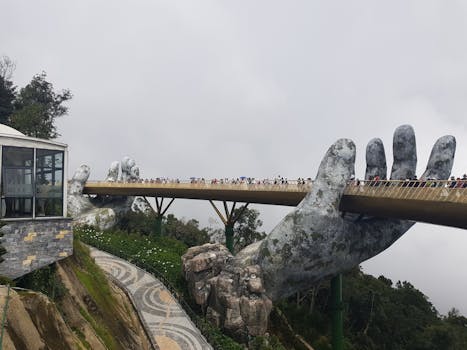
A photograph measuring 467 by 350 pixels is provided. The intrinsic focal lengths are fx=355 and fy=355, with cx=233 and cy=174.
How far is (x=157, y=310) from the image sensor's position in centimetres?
2642

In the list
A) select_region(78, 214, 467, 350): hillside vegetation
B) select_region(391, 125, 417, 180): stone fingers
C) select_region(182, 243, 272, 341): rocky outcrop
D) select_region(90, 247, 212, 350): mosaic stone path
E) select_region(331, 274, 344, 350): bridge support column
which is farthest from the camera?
select_region(78, 214, 467, 350): hillside vegetation

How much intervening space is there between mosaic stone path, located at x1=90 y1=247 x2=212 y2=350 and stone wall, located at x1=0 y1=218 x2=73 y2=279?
818 centimetres

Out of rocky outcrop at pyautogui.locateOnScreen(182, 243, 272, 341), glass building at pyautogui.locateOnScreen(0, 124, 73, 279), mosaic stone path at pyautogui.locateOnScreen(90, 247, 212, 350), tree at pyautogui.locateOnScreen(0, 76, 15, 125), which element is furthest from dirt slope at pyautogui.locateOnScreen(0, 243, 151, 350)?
tree at pyautogui.locateOnScreen(0, 76, 15, 125)

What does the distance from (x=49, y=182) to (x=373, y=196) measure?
19532mm

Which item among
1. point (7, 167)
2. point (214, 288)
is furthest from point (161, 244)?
point (7, 167)

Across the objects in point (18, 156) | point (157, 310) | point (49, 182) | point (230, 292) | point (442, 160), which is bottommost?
point (157, 310)

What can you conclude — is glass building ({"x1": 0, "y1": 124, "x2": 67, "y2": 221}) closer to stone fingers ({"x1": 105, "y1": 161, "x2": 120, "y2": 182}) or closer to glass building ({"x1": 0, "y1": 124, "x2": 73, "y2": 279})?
glass building ({"x1": 0, "y1": 124, "x2": 73, "y2": 279})

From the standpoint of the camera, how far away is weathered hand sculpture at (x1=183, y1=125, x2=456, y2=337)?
84.9 feet

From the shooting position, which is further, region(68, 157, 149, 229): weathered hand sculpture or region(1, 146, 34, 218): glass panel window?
region(68, 157, 149, 229): weathered hand sculpture

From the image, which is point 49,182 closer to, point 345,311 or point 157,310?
point 157,310

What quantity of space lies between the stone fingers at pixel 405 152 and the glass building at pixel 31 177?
24.8 metres

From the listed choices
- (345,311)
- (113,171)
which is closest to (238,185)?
(345,311)

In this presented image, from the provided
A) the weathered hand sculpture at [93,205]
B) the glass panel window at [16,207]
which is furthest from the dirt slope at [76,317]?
the weathered hand sculpture at [93,205]

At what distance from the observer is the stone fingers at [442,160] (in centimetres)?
2655
